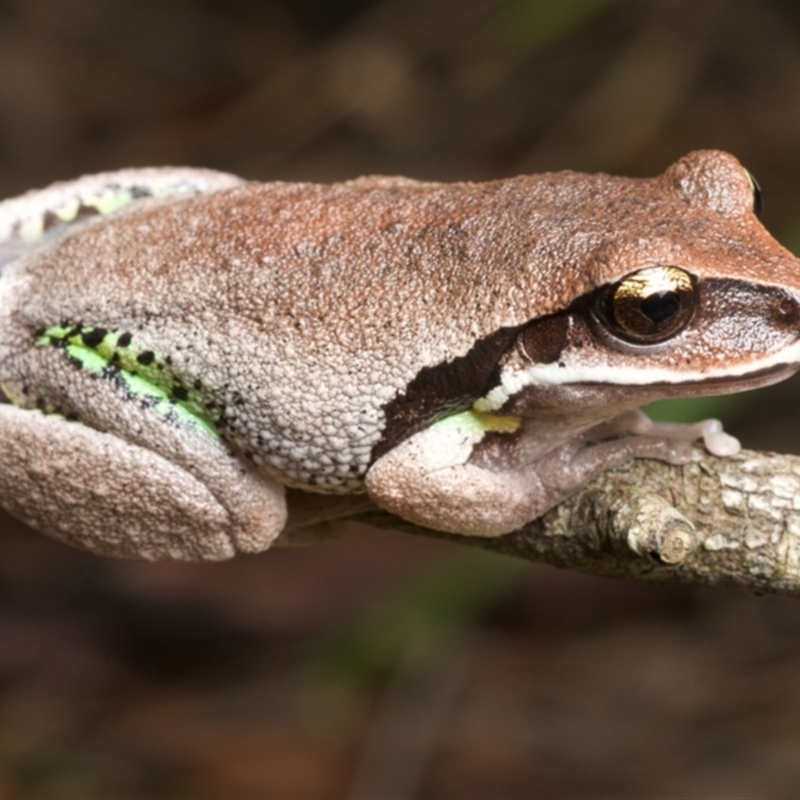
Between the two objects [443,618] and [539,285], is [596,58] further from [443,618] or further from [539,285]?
[539,285]

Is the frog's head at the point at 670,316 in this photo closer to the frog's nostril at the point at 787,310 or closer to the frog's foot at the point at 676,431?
the frog's nostril at the point at 787,310

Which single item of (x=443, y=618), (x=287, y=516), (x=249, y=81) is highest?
(x=249, y=81)

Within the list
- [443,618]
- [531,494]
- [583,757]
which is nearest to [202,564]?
[443,618]

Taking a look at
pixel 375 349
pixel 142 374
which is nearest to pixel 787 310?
pixel 375 349

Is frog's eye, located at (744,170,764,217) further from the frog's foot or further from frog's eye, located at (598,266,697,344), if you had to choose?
the frog's foot

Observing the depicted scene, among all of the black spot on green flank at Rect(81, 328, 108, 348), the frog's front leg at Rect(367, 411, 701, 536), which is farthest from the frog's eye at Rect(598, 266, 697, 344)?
the black spot on green flank at Rect(81, 328, 108, 348)

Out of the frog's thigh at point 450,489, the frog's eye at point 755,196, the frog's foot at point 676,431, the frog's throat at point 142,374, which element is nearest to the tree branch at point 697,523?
the frog's foot at point 676,431
